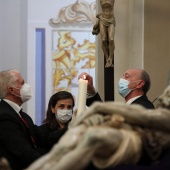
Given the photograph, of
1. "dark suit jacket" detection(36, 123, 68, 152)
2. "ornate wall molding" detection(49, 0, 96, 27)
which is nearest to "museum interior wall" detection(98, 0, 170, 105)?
"dark suit jacket" detection(36, 123, 68, 152)

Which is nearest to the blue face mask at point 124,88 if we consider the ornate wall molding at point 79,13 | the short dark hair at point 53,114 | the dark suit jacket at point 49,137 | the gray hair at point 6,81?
the short dark hair at point 53,114

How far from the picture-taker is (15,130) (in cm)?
479

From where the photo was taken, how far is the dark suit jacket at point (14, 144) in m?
4.72

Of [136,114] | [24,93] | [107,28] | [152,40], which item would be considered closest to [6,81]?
[24,93]

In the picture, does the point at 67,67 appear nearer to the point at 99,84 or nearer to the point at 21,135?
the point at 99,84

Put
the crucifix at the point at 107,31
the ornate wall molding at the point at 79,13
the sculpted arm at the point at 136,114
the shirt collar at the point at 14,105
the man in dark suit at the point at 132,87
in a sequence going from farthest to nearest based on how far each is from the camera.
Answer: the ornate wall molding at the point at 79,13
the crucifix at the point at 107,31
the man in dark suit at the point at 132,87
the shirt collar at the point at 14,105
the sculpted arm at the point at 136,114

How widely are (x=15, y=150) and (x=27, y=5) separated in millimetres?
8655

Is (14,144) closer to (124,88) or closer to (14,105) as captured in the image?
(14,105)

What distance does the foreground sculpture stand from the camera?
1.71m

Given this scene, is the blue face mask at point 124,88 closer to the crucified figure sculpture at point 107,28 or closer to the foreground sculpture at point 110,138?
the crucified figure sculpture at point 107,28

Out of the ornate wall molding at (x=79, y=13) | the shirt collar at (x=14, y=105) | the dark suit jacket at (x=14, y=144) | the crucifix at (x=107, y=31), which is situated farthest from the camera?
the ornate wall molding at (x=79, y=13)

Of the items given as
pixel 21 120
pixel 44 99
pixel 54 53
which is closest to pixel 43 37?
pixel 54 53

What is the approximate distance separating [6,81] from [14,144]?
837 mm

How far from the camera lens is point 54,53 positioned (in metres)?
13.1
